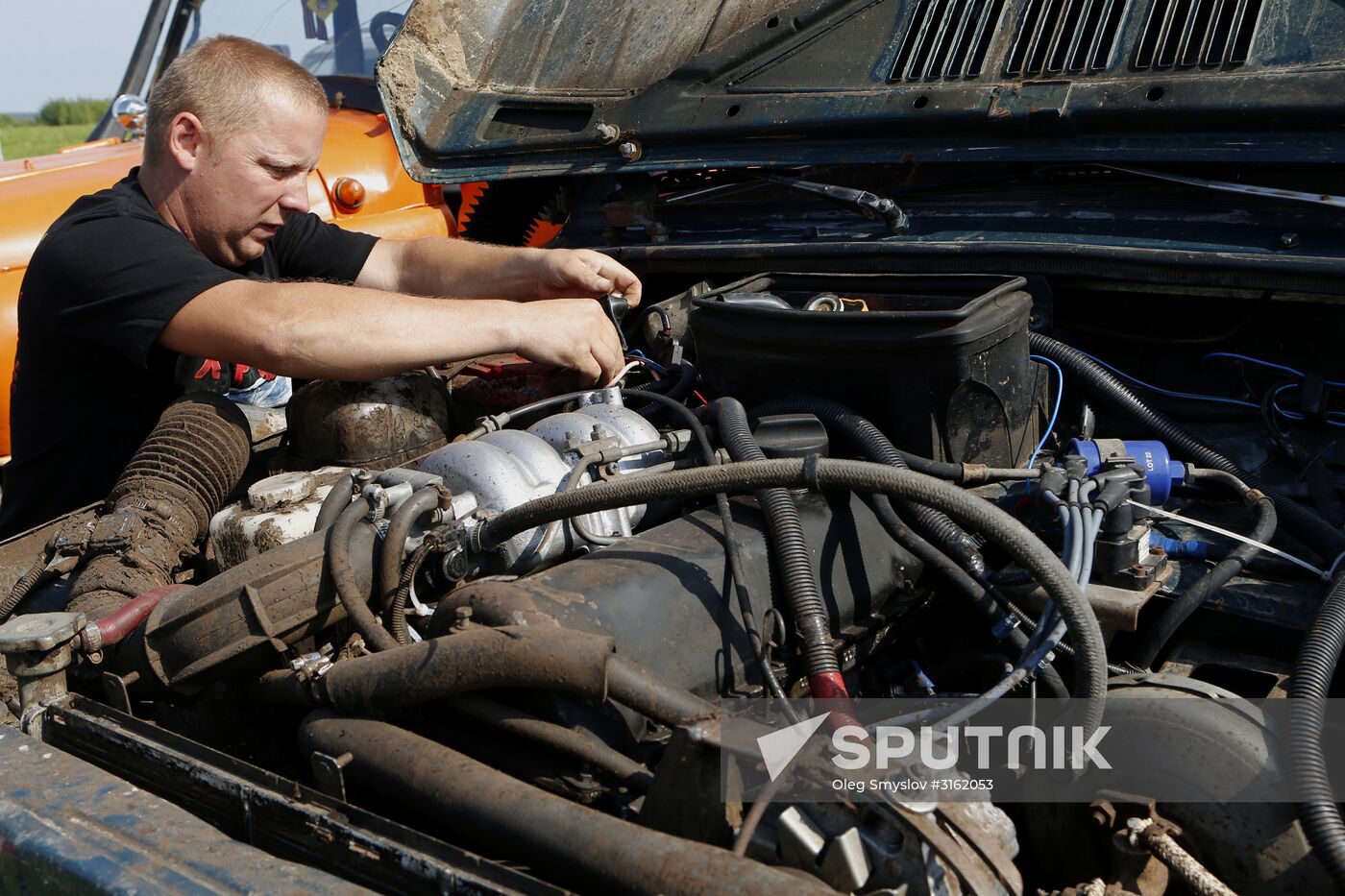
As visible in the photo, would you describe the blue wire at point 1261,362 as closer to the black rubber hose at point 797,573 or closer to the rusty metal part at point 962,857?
the black rubber hose at point 797,573

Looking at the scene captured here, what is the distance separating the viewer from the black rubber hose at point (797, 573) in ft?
4.39

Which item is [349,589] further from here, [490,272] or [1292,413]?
[1292,413]

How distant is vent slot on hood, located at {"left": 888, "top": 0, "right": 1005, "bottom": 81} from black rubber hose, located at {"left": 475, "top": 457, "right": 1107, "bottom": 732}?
111 centimetres

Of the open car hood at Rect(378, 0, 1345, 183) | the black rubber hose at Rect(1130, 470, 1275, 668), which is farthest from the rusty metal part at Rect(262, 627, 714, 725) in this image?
the open car hood at Rect(378, 0, 1345, 183)

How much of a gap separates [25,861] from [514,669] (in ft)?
1.98

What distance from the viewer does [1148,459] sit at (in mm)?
1604

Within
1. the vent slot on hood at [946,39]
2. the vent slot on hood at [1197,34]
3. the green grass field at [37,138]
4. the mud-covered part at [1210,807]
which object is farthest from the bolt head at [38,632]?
the green grass field at [37,138]

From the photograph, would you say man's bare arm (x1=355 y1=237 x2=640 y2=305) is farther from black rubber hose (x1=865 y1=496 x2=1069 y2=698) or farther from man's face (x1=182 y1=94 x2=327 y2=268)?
black rubber hose (x1=865 y1=496 x2=1069 y2=698)

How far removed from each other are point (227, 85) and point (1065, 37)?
1.56m

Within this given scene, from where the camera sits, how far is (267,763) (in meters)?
1.60

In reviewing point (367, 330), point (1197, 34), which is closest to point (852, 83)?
point (1197, 34)

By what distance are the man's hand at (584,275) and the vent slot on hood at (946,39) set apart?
24.8 inches

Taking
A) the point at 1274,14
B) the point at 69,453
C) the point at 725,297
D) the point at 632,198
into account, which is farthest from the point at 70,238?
the point at 1274,14

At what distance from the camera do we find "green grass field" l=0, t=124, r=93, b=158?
17016 millimetres
